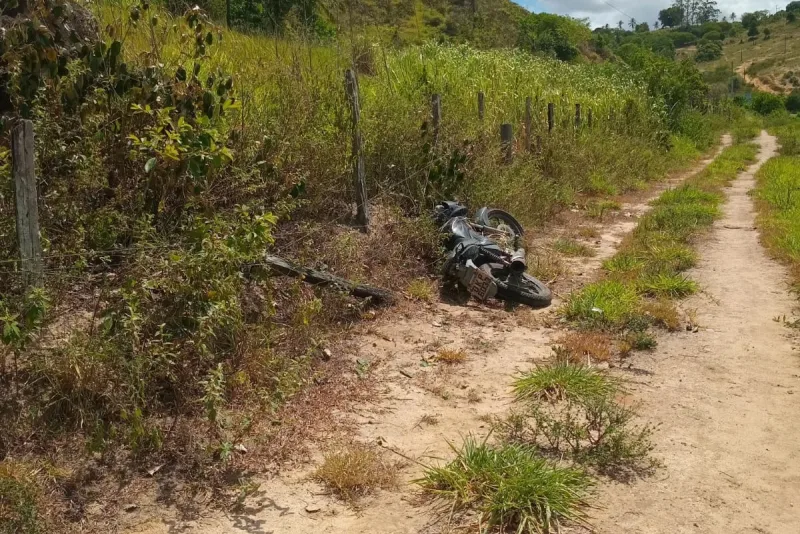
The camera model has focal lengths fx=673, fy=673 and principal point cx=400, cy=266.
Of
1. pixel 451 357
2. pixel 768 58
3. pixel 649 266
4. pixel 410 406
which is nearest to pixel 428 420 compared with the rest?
pixel 410 406

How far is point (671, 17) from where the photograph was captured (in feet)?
416

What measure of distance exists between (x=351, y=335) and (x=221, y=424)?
1769mm

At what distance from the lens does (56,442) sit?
126 inches

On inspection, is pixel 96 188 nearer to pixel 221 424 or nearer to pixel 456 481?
pixel 221 424

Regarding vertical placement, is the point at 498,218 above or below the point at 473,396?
above

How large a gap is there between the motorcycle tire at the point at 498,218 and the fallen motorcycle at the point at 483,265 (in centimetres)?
33

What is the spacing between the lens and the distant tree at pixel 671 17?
118375mm

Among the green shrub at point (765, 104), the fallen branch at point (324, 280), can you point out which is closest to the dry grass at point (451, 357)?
the fallen branch at point (324, 280)

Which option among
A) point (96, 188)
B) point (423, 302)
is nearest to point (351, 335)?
point (423, 302)

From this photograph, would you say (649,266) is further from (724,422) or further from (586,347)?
(724,422)

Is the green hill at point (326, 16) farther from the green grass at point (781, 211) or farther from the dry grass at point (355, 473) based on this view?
the green grass at point (781, 211)

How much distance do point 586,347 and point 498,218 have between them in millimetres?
3144

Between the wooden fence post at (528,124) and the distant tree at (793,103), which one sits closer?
the wooden fence post at (528,124)

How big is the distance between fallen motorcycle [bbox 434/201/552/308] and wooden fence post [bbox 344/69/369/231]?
840 millimetres
